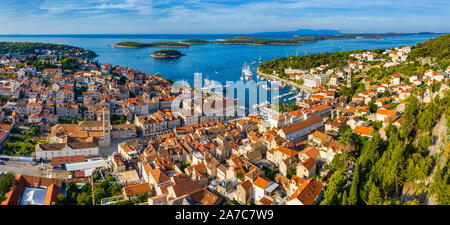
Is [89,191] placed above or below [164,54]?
below

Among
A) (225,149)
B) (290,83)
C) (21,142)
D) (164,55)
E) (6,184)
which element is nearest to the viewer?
(6,184)

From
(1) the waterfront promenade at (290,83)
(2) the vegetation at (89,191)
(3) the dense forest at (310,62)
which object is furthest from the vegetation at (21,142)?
(3) the dense forest at (310,62)

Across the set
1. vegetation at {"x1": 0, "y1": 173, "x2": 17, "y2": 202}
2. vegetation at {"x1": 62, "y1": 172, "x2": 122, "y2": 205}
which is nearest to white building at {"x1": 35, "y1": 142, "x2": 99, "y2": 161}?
vegetation at {"x1": 0, "y1": 173, "x2": 17, "y2": 202}

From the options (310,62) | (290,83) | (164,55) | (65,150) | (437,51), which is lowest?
(65,150)

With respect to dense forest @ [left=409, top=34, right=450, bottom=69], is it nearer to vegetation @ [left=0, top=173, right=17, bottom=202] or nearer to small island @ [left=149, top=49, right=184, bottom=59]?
vegetation @ [left=0, top=173, right=17, bottom=202]

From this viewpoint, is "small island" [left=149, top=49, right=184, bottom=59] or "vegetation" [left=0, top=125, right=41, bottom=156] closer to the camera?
"vegetation" [left=0, top=125, right=41, bottom=156]

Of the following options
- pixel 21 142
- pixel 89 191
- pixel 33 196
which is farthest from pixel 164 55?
pixel 33 196

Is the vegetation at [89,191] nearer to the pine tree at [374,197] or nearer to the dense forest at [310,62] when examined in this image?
the pine tree at [374,197]

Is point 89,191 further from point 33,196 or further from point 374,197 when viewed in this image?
point 374,197
